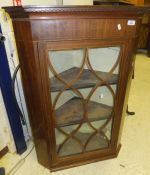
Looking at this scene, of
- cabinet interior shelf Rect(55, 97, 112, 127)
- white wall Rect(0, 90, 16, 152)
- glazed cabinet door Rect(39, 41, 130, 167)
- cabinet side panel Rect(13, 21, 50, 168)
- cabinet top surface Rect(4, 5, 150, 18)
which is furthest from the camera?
white wall Rect(0, 90, 16, 152)

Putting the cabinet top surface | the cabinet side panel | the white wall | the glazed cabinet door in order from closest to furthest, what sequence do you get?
the cabinet top surface
the cabinet side panel
the glazed cabinet door
the white wall

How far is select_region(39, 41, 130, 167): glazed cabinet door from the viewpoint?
1.12 meters

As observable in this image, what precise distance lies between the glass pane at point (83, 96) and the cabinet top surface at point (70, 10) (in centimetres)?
22

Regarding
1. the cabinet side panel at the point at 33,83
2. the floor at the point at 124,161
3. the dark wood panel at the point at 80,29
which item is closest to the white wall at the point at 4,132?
the floor at the point at 124,161

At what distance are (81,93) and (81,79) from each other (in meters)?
0.10

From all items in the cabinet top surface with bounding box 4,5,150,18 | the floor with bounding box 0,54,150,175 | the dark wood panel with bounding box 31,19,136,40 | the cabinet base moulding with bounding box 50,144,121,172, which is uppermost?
the cabinet top surface with bounding box 4,5,150,18

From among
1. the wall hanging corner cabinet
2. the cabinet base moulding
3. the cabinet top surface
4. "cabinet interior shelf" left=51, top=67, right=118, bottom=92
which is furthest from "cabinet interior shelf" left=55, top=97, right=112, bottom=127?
the cabinet top surface

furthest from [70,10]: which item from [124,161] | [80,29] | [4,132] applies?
[124,161]

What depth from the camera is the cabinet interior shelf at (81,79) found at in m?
1.18

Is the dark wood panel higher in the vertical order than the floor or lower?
higher

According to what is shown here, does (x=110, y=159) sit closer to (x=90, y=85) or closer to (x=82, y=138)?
(x=82, y=138)

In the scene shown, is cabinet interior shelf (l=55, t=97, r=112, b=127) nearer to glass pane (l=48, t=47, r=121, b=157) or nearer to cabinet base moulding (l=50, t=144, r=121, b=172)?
glass pane (l=48, t=47, r=121, b=157)

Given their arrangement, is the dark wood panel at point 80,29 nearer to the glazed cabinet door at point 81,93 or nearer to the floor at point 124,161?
the glazed cabinet door at point 81,93

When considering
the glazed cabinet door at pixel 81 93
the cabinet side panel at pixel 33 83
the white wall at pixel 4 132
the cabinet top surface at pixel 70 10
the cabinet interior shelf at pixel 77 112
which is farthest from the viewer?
the white wall at pixel 4 132
